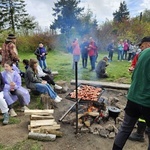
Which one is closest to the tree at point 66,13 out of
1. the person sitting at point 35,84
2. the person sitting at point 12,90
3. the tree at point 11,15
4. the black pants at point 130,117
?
the tree at point 11,15

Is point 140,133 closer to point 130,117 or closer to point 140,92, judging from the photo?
point 130,117

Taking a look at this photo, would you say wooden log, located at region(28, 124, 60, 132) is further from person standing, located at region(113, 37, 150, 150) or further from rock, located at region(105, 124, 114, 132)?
person standing, located at region(113, 37, 150, 150)

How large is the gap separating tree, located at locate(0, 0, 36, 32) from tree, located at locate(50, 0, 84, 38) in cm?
585

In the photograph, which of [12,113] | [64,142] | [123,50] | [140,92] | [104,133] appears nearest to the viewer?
[140,92]

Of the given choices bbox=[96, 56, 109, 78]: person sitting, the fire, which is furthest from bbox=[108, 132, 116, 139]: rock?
bbox=[96, 56, 109, 78]: person sitting

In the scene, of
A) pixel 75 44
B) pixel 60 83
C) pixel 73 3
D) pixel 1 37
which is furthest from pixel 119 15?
pixel 60 83

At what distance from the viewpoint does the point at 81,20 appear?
29922 millimetres

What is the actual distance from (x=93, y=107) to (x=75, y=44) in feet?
18.8

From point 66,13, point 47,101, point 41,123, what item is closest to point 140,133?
point 41,123

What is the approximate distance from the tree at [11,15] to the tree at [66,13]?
5.85m

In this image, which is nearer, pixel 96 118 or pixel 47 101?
pixel 96 118

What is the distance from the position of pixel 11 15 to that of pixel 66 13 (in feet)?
29.7

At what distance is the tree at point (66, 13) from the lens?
3134cm

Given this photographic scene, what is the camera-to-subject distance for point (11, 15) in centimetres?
2877
